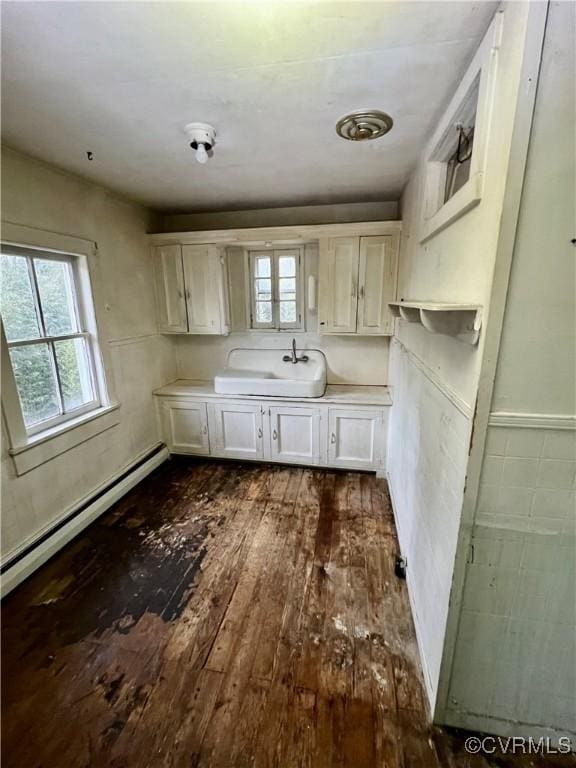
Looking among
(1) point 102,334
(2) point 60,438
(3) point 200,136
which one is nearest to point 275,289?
(1) point 102,334

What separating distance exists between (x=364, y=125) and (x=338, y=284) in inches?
55.0

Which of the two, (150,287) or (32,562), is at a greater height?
(150,287)

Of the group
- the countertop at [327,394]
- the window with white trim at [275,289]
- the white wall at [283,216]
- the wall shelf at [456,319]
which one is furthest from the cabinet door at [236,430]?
the wall shelf at [456,319]

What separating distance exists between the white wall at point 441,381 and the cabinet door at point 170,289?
2.11 m

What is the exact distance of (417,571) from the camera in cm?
162

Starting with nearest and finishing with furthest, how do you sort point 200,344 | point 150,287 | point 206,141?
point 206,141
point 150,287
point 200,344

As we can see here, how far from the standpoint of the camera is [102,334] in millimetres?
2529

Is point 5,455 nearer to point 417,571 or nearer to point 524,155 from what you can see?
point 417,571

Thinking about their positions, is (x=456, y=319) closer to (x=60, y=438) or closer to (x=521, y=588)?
(x=521, y=588)

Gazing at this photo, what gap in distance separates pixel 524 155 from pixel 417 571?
5.65 feet

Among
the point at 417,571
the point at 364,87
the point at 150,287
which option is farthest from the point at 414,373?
the point at 150,287

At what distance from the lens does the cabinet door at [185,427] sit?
10.5ft

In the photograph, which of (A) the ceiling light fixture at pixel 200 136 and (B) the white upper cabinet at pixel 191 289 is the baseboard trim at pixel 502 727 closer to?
(A) the ceiling light fixture at pixel 200 136

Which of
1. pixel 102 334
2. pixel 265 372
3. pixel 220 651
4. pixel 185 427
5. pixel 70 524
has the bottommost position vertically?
pixel 220 651
